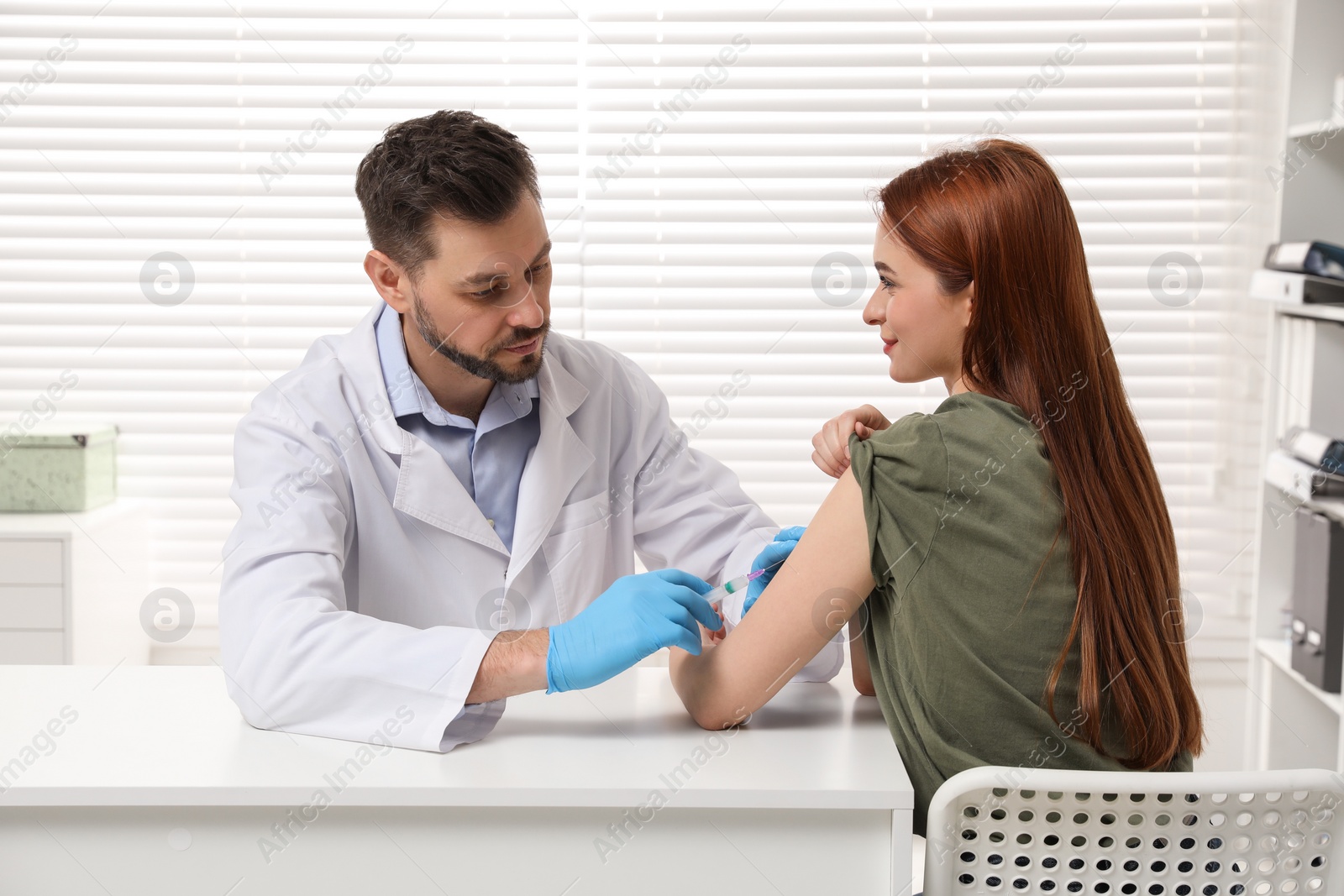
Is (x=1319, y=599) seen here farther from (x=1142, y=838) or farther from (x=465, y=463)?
(x=465, y=463)

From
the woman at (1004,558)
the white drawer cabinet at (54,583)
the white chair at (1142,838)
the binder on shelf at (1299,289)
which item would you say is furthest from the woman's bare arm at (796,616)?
the white drawer cabinet at (54,583)

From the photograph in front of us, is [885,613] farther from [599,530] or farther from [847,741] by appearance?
[599,530]

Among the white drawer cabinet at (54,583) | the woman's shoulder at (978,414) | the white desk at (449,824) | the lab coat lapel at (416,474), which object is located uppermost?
the woman's shoulder at (978,414)

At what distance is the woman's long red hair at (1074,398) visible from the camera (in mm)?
1017

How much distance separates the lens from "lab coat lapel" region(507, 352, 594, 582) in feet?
4.88

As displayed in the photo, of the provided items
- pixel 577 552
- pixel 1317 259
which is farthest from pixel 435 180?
pixel 1317 259

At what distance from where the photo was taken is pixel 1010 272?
1.12m

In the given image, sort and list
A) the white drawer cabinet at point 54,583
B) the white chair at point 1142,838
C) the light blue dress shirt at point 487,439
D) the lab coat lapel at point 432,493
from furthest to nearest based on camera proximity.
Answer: the white drawer cabinet at point 54,583, the light blue dress shirt at point 487,439, the lab coat lapel at point 432,493, the white chair at point 1142,838

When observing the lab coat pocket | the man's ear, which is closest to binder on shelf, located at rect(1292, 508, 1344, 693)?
the lab coat pocket

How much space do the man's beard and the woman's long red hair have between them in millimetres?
541

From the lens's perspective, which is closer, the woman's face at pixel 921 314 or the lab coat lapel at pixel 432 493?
the woman's face at pixel 921 314

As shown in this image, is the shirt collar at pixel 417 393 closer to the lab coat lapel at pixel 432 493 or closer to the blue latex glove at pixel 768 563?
the lab coat lapel at pixel 432 493

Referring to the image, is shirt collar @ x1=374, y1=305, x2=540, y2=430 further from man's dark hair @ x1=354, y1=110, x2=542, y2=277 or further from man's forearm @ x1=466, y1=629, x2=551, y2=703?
man's forearm @ x1=466, y1=629, x2=551, y2=703

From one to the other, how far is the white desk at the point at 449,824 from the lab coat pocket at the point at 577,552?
59cm
